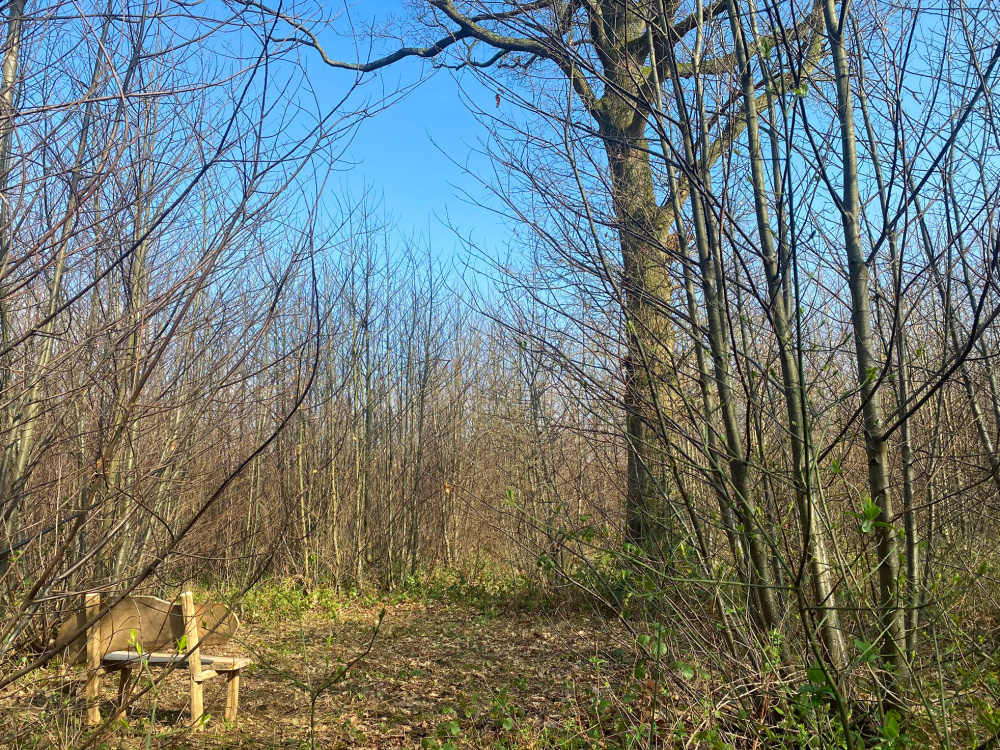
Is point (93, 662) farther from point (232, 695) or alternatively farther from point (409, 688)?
point (409, 688)

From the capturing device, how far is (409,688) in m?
5.84

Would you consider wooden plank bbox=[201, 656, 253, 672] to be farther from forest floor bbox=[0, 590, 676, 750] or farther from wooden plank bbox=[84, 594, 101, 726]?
wooden plank bbox=[84, 594, 101, 726]

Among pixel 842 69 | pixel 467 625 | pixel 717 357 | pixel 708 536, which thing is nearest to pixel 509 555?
pixel 467 625

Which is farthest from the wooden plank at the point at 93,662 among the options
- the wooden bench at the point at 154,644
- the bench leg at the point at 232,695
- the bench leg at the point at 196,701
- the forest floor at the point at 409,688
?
the bench leg at the point at 232,695

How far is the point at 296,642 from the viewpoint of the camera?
7.59 metres

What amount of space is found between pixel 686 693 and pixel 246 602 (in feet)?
23.7

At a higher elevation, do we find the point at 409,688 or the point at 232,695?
the point at 232,695

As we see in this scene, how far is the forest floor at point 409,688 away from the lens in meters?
4.11

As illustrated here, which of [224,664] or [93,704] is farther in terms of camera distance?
[224,664]

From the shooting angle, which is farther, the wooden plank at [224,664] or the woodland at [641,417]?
the wooden plank at [224,664]

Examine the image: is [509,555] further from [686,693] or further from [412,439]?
[686,693]

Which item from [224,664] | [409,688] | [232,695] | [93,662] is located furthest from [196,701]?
[409,688]

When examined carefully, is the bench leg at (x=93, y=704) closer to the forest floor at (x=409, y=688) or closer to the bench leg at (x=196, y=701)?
the forest floor at (x=409, y=688)

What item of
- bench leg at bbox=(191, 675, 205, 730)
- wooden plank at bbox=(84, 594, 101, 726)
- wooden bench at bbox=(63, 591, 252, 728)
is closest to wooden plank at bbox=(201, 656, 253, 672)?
wooden bench at bbox=(63, 591, 252, 728)
